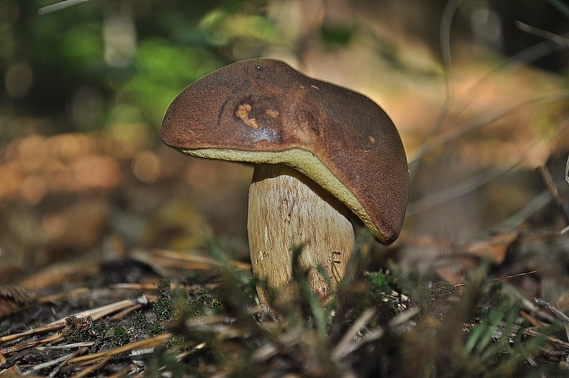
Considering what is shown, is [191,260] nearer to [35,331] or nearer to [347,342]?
[35,331]

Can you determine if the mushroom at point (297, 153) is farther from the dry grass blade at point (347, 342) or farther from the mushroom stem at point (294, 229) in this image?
the dry grass blade at point (347, 342)

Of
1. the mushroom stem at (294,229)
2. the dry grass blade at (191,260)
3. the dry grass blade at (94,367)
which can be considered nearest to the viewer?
the dry grass blade at (94,367)

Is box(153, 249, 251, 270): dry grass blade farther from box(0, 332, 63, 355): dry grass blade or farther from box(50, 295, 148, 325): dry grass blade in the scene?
box(0, 332, 63, 355): dry grass blade

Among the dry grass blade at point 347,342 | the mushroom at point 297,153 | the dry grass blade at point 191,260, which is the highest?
the mushroom at point 297,153

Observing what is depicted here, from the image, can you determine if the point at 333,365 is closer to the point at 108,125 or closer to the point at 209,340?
the point at 209,340

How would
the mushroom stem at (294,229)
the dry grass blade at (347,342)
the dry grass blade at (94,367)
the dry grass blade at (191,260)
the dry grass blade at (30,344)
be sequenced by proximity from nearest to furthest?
the dry grass blade at (347,342) → the dry grass blade at (94,367) → the dry grass blade at (30,344) → the mushroom stem at (294,229) → the dry grass blade at (191,260)

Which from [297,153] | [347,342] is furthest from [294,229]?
[347,342]

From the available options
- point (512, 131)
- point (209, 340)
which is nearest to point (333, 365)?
point (209, 340)

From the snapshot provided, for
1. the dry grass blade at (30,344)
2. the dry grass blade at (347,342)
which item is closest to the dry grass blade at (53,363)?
the dry grass blade at (30,344)
